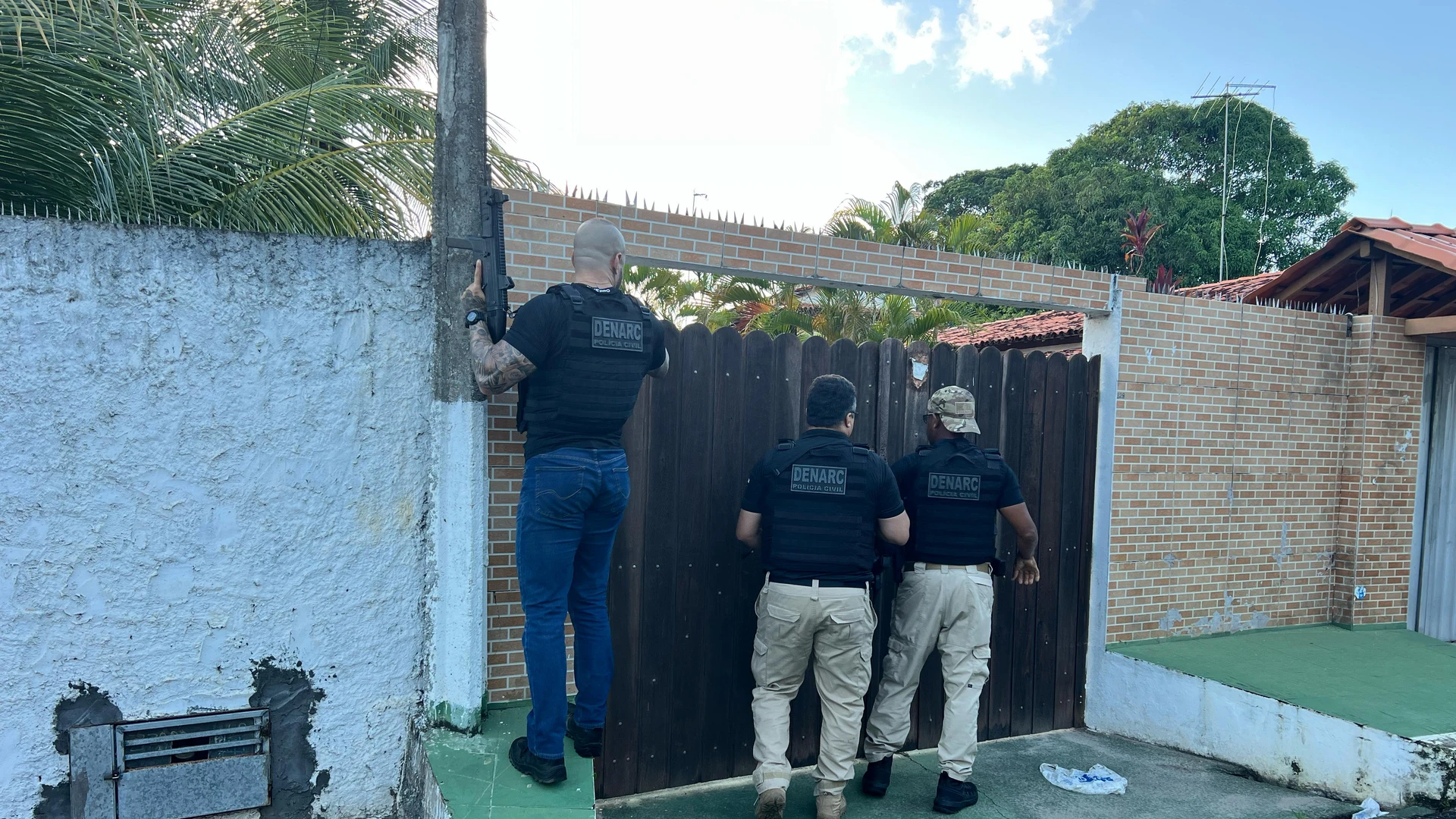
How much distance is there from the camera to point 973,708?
3736 millimetres

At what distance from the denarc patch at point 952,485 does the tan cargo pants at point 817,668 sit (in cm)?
60

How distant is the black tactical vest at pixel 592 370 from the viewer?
2945 mm

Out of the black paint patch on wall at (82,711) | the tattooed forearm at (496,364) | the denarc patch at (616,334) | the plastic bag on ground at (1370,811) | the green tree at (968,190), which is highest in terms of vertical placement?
the green tree at (968,190)

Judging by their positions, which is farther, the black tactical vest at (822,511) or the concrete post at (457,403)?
the black tactical vest at (822,511)

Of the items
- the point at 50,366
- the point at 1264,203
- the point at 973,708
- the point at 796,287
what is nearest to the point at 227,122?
the point at 50,366

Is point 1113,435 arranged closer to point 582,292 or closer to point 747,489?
point 747,489

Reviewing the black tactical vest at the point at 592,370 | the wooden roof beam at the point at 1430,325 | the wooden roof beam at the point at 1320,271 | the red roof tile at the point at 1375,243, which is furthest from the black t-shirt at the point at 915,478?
the wooden roof beam at the point at 1320,271

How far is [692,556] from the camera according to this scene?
3.83 metres

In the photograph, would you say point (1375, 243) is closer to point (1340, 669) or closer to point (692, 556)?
point (1340, 669)

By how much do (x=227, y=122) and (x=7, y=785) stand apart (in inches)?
141

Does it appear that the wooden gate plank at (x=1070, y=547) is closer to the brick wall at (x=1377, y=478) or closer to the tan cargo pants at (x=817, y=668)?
the tan cargo pants at (x=817, y=668)

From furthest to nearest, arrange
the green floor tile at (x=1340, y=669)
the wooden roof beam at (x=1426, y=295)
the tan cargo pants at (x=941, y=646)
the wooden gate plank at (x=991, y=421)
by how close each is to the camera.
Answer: the wooden roof beam at (x=1426, y=295) < the wooden gate plank at (x=991, y=421) < the green floor tile at (x=1340, y=669) < the tan cargo pants at (x=941, y=646)

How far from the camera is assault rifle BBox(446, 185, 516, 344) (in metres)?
3.00

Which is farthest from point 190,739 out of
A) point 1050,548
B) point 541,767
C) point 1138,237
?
point 1138,237
